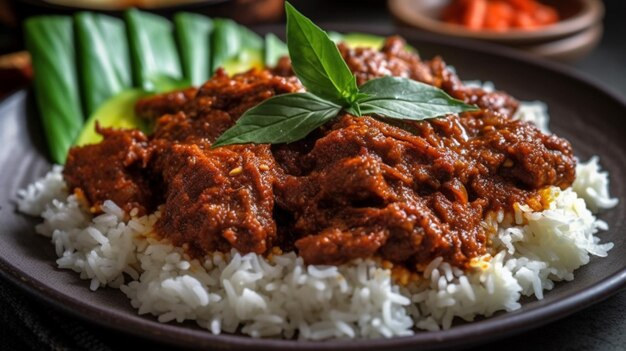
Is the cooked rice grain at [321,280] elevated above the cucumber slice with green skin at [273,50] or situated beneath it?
elevated above

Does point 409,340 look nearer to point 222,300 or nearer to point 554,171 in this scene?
point 222,300

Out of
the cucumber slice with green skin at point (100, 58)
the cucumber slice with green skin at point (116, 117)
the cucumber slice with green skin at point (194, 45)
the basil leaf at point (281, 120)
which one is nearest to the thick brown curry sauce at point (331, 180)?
the basil leaf at point (281, 120)

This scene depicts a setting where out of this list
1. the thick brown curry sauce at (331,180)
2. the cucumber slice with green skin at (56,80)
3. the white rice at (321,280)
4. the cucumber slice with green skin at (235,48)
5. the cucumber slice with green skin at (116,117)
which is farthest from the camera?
the cucumber slice with green skin at (235,48)

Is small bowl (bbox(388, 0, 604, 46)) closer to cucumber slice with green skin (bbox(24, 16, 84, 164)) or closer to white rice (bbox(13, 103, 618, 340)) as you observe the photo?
white rice (bbox(13, 103, 618, 340))

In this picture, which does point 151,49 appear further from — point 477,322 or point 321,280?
point 477,322

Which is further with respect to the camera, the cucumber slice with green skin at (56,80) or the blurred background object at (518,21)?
the blurred background object at (518,21)

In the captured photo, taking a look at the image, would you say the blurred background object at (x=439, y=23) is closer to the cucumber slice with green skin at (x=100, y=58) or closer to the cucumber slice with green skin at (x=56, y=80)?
the cucumber slice with green skin at (x=100, y=58)
